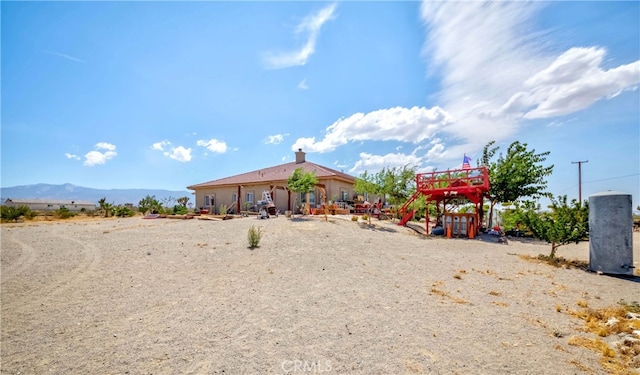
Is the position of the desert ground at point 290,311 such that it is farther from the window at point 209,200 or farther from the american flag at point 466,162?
the window at point 209,200

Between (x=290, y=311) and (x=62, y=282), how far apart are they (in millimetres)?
5838

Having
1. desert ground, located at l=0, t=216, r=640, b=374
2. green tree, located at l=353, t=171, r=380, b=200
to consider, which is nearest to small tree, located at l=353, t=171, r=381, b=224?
green tree, located at l=353, t=171, r=380, b=200

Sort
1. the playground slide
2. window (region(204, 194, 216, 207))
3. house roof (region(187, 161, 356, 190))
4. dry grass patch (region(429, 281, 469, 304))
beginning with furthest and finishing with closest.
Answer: window (region(204, 194, 216, 207))
house roof (region(187, 161, 356, 190))
the playground slide
dry grass patch (region(429, 281, 469, 304))

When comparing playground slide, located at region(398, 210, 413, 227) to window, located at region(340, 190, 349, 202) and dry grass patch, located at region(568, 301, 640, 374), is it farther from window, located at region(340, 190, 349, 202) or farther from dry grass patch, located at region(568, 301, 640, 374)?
dry grass patch, located at region(568, 301, 640, 374)

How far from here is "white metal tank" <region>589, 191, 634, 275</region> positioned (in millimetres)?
8523

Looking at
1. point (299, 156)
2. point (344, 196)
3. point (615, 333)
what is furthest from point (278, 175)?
point (615, 333)

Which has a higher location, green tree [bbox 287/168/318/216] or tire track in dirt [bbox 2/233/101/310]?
green tree [bbox 287/168/318/216]

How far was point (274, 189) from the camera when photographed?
26469 mm

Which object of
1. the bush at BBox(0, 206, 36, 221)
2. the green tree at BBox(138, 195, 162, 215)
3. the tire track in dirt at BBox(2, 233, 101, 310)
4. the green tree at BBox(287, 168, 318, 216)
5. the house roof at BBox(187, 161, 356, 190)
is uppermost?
the house roof at BBox(187, 161, 356, 190)

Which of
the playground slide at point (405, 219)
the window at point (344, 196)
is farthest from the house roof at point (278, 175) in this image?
the playground slide at point (405, 219)

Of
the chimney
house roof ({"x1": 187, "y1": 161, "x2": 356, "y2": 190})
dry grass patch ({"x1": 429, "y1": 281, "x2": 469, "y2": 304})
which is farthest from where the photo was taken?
the chimney

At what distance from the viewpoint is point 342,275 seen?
7559 millimetres

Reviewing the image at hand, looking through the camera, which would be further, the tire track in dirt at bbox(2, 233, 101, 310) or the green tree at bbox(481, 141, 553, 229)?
the green tree at bbox(481, 141, 553, 229)

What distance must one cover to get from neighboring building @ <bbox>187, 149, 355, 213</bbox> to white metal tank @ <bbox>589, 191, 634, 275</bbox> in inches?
619
